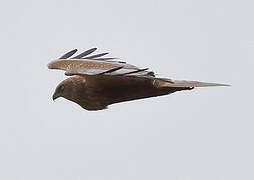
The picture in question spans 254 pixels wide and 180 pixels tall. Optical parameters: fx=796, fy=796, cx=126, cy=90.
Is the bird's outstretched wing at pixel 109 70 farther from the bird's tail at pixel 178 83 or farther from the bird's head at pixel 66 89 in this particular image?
the bird's head at pixel 66 89

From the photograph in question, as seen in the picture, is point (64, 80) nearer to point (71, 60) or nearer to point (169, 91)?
point (71, 60)

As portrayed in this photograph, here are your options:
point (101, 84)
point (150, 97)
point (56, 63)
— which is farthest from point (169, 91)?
point (56, 63)

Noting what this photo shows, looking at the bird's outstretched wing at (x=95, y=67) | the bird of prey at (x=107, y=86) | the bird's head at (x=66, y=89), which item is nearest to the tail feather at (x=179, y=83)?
the bird of prey at (x=107, y=86)

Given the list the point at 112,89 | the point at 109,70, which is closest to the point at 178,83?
the point at 112,89

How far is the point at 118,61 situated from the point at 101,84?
1110 millimetres

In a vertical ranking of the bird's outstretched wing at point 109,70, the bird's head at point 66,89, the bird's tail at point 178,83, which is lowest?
the bird's head at point 66,89

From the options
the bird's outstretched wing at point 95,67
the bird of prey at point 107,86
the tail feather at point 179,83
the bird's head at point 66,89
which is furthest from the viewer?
the bird's head at point 66,89

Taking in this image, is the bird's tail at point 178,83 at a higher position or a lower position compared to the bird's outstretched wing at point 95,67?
lower

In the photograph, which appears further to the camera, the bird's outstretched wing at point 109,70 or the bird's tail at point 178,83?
the bird's tail at point 178,83

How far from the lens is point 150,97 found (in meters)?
9.66

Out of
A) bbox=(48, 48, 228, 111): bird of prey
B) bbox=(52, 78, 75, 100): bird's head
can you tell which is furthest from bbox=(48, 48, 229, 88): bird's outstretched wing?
bbox=(52, 78, 75, 100): bird's head

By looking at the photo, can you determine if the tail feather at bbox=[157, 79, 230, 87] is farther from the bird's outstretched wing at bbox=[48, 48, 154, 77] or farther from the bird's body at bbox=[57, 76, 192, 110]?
the bird's outstretched wing at bbox=[48, 48, 154, 77]

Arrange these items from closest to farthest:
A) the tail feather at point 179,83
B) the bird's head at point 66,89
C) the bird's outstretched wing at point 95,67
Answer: the bird's outstretched wing at point 95,67
the tail feather at point 179,83
the bird's head at point 66,89

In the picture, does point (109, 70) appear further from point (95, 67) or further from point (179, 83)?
point (179, 83)
